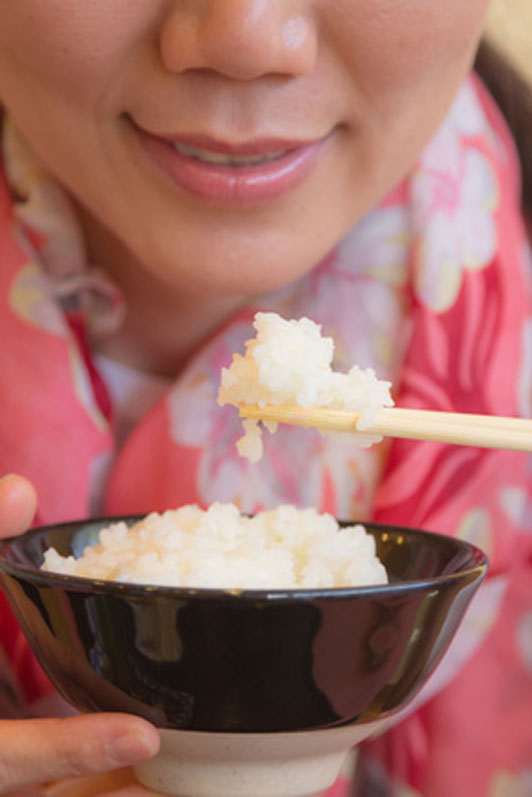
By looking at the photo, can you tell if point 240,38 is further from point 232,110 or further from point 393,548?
point 393,548

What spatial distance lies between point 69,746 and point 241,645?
0.16 metres

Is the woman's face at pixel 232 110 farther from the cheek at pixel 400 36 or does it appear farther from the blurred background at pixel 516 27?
the blurred background at pixel 516 27

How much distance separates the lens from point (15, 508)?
737 millimetres

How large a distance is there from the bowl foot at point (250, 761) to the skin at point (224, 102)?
0.11 metres

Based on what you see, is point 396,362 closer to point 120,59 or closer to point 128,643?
point 120,59

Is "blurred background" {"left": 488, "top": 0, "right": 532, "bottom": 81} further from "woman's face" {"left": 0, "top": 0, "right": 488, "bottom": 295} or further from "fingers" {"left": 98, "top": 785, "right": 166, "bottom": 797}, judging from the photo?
"fingers" {"left": 98, "top": 785, "right": 166, "bottom": 797}

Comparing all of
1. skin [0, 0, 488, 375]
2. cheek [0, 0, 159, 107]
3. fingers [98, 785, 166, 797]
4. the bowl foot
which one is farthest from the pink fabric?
the bowl foot

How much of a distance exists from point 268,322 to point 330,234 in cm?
38

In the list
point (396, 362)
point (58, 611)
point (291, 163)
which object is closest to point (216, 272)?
point (291, 163)

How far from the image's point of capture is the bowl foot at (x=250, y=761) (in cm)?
58

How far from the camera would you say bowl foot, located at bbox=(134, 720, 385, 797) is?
579mm

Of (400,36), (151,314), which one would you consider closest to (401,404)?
(151,314)

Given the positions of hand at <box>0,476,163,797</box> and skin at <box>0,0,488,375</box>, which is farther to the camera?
skin at <box>0,0,488,375</box>

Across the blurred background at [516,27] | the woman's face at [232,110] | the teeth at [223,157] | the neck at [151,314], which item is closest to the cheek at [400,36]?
the woman's face at [232,110]
